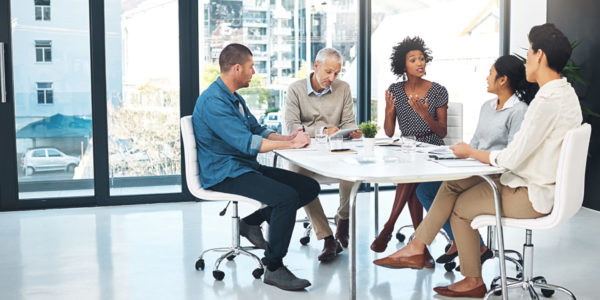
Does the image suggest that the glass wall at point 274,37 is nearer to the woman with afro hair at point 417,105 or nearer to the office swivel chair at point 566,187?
the woman with afro hair at point 417,105

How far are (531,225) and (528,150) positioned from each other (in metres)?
0.36

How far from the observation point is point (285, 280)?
11.5ft

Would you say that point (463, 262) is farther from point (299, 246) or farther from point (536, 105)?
point (299, 246)

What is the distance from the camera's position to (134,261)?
407cm

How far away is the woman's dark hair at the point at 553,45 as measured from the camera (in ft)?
9.73

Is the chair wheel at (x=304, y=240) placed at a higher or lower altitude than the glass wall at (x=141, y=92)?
lower

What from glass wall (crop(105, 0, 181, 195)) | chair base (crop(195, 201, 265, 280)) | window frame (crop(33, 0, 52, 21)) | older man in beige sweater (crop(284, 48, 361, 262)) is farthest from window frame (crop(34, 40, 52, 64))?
chair base (crop(195, 201, 265, 280))

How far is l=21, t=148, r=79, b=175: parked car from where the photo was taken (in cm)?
563

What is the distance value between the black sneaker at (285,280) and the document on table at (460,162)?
3.22ft

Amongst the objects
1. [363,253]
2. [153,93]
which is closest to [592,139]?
[363,253]

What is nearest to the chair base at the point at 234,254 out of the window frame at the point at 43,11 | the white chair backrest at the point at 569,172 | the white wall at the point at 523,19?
the white chair backrest at the point at 569,172

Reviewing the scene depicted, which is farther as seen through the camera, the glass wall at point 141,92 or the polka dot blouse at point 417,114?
the glass wall at point 141,92

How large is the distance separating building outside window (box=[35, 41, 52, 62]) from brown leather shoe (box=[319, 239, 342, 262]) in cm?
308

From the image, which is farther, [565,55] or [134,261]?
[134,261]
